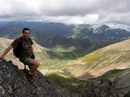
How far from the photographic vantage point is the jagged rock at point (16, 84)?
101ft

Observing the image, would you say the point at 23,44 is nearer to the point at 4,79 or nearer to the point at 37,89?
the point at 4,79

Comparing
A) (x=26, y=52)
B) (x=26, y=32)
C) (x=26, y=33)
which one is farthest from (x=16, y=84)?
(x=26, y=32)

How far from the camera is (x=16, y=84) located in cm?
3262

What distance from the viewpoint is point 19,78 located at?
33.5m

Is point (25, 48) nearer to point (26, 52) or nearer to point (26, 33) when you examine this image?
point (26, 52)

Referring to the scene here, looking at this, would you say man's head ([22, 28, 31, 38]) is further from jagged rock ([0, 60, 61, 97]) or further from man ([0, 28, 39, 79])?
jagged rock ([0, 60, 61, 97])

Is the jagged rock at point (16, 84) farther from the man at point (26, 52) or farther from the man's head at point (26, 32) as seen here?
the man's head at point (26, 32)

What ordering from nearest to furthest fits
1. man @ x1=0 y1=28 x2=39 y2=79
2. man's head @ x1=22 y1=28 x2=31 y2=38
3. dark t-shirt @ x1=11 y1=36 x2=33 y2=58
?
man's head @ x1=22 y1=28 x2=31 y2=38, man @ x1=0 y1=28 x2=39 y2=79, dark t-shirt @ x1=11 y1=36 x2=33 y2=58

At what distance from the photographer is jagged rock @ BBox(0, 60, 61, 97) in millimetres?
30645

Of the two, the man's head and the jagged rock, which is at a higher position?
the man's head

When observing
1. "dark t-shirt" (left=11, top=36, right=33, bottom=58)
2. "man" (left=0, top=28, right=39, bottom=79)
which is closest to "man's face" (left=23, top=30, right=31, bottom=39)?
"man" (left=0, top=28, right=39, bottom=79)

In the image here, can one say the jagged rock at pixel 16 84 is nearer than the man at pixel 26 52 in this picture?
Yes

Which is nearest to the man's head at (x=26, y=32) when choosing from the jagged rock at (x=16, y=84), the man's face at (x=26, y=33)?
the man's face at (x=26, y=33)

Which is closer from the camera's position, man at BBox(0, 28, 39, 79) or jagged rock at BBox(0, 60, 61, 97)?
jagged rock at BBox(0, 60, 61, 97)
